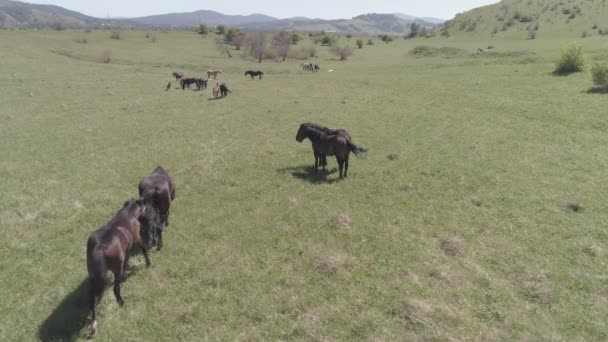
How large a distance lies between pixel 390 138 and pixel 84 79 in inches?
1320

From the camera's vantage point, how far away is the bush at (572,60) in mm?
32594

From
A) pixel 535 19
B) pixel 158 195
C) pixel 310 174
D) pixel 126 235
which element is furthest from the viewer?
pixel 535 19

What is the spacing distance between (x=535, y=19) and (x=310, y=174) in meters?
94.2

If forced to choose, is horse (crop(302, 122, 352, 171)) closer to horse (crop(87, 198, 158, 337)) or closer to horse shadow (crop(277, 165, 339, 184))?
horse shadow (crop(277, 165, 339, 184))

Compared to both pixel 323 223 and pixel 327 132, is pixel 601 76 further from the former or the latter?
pixel 323 223

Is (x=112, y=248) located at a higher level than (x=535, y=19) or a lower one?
lower

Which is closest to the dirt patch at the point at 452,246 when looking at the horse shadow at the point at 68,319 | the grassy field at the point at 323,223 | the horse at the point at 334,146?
the grassy field at the point at 323,223

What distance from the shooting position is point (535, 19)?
83.5 metres

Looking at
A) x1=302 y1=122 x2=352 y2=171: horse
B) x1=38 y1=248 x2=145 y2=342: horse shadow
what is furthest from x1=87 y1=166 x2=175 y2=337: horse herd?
x1=302 y1=122 x2=352 y2=171: horse

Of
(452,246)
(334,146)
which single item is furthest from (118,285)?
(334,146)

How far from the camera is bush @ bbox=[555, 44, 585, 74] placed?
1283 inches

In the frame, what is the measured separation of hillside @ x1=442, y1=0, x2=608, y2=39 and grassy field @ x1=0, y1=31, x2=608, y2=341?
58.1m

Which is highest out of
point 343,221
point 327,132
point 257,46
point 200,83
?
point 257,46

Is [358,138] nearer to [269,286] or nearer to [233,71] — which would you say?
[269,286]
